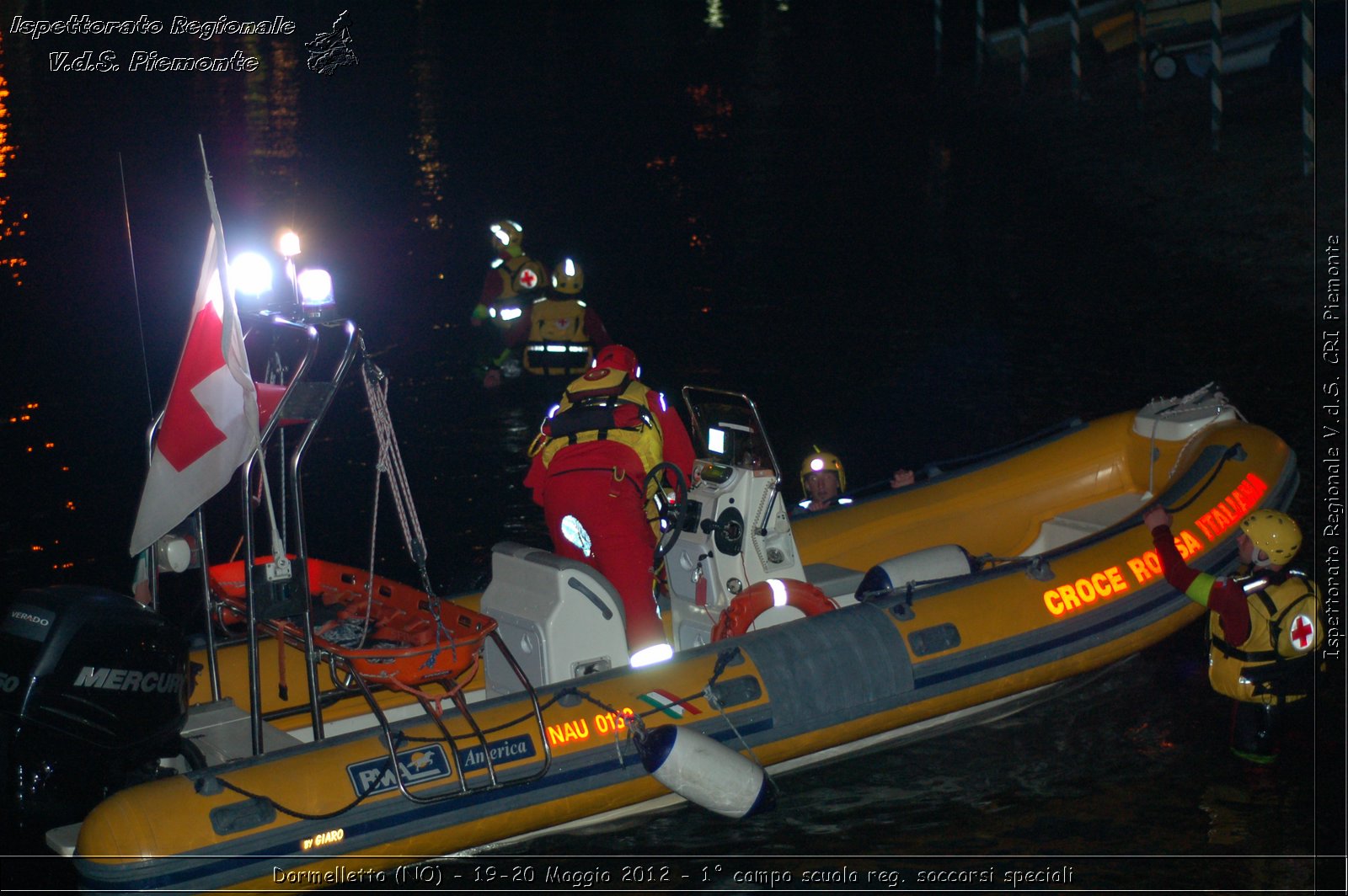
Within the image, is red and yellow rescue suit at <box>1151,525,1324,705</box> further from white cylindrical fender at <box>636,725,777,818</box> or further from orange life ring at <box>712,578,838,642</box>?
white cylindrical fender at <box>636,725,777,818</box>

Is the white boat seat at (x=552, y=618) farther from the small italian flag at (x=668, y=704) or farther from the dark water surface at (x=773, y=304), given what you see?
the dark water surface at (x=773, y=304)

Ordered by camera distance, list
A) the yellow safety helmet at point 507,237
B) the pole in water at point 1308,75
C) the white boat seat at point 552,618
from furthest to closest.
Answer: the pole in water at point 1308,75
the yellow safety helmet at point 507,237
the white boat seat at point 552,618

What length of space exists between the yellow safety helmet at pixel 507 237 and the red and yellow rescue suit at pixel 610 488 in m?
5.32

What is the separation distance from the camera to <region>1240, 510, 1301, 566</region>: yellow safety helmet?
582cm

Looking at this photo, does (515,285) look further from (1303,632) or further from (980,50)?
(980,50)

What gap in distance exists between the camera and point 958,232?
52.1 ft

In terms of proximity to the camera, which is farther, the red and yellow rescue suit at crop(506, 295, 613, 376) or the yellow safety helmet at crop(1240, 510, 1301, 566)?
the red and yellow rescue suit at crop(506, 295, 613, 376)

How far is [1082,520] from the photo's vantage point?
7.68 metres

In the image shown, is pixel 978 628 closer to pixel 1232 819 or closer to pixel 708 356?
pixel 1232 819

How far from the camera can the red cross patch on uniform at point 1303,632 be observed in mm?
5809

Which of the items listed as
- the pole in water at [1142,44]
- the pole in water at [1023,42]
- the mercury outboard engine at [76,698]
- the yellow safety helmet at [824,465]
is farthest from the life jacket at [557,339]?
the pole in water at [1023,42]

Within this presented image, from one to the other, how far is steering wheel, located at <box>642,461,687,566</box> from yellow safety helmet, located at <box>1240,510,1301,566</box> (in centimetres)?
215

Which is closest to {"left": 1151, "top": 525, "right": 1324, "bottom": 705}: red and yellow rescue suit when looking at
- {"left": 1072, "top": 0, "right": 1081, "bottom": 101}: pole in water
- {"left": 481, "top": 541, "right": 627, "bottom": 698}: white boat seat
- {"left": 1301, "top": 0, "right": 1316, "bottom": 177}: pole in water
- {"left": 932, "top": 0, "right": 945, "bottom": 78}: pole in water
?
{"left": 481, "top": 541, "right": 627, "bottom": 698}: white boat seat

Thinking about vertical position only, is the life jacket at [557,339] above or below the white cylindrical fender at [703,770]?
above
